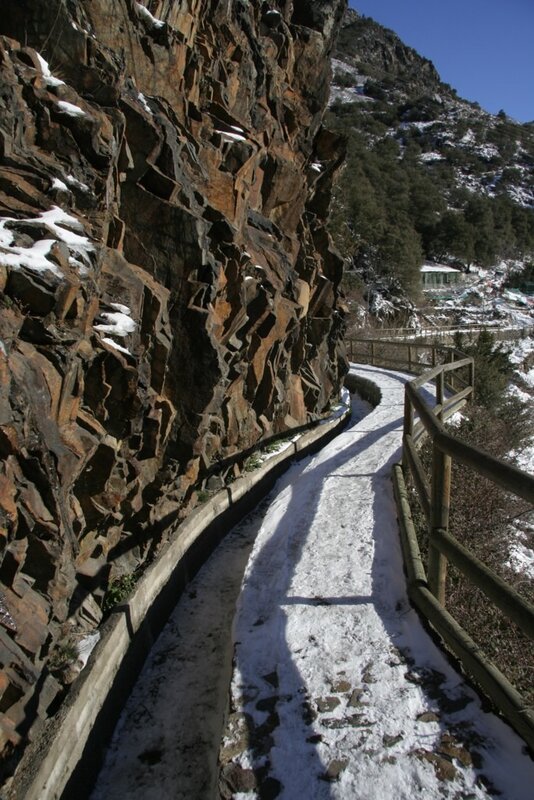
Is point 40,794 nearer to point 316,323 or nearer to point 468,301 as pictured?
point 316,323

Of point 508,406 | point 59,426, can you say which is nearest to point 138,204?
point 59,426

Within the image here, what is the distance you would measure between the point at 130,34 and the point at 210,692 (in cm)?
960

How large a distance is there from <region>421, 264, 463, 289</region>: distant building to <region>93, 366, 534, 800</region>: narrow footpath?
6268 cm

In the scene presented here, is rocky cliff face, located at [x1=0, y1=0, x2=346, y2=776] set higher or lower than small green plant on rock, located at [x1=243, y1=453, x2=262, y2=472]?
higher

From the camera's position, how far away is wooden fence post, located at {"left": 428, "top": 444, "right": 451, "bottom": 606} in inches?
144

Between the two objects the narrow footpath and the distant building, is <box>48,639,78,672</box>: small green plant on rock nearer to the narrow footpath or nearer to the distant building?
the narrow footpath

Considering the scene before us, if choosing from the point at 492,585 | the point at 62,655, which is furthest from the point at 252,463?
the point at 492,585

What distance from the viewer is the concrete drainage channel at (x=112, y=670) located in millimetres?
4145

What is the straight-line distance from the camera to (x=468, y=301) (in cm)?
6406

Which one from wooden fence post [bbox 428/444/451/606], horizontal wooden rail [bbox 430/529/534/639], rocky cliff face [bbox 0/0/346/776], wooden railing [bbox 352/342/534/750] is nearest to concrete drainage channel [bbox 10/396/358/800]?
rocky cliff face [bbox 0/0/346/776]

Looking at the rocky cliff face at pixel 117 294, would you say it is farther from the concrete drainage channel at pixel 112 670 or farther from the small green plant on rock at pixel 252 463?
the small green plant on rock at pixel 252 463

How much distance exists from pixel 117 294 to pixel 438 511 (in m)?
5.12

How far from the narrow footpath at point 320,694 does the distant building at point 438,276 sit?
6268 cm

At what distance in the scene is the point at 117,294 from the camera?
7219 millimetres
